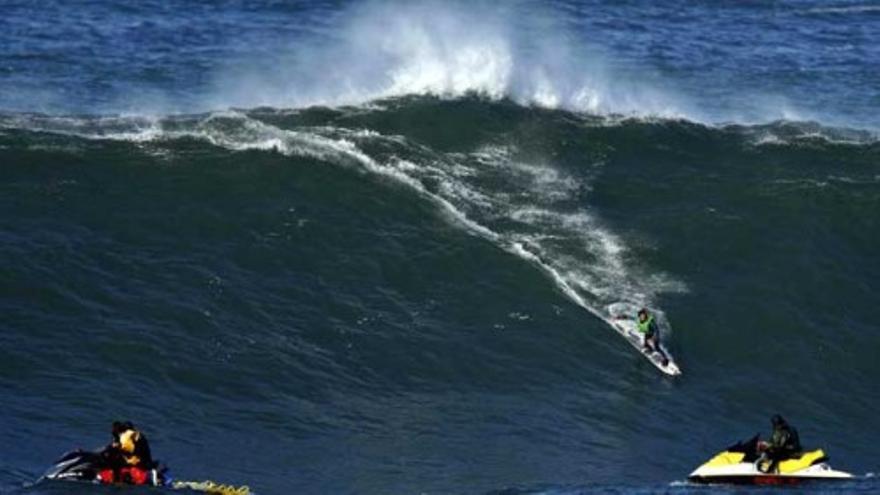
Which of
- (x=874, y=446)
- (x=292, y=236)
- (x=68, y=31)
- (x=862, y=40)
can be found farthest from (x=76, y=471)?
(x=862, y=40)

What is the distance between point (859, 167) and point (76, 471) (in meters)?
29.2

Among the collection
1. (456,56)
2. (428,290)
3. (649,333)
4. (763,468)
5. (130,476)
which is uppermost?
(456,56)

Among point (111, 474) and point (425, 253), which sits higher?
point (425, 253)

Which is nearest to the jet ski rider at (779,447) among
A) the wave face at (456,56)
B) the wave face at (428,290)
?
the wave face at (428,290)

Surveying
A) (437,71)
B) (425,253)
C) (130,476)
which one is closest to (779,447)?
(425,253)

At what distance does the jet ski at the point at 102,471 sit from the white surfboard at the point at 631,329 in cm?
1381

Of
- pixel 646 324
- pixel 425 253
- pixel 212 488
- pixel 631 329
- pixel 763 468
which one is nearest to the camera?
pixel 212 488

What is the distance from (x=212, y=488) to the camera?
3550 centimetres

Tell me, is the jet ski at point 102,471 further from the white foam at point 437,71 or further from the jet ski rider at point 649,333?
the white foam at point 437,71

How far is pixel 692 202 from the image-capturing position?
5212 cm

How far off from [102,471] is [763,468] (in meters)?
14.2

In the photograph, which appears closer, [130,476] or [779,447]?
[130,476]

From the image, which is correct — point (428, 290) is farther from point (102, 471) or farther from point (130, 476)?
point (102, 471)

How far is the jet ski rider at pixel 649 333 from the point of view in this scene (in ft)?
144
